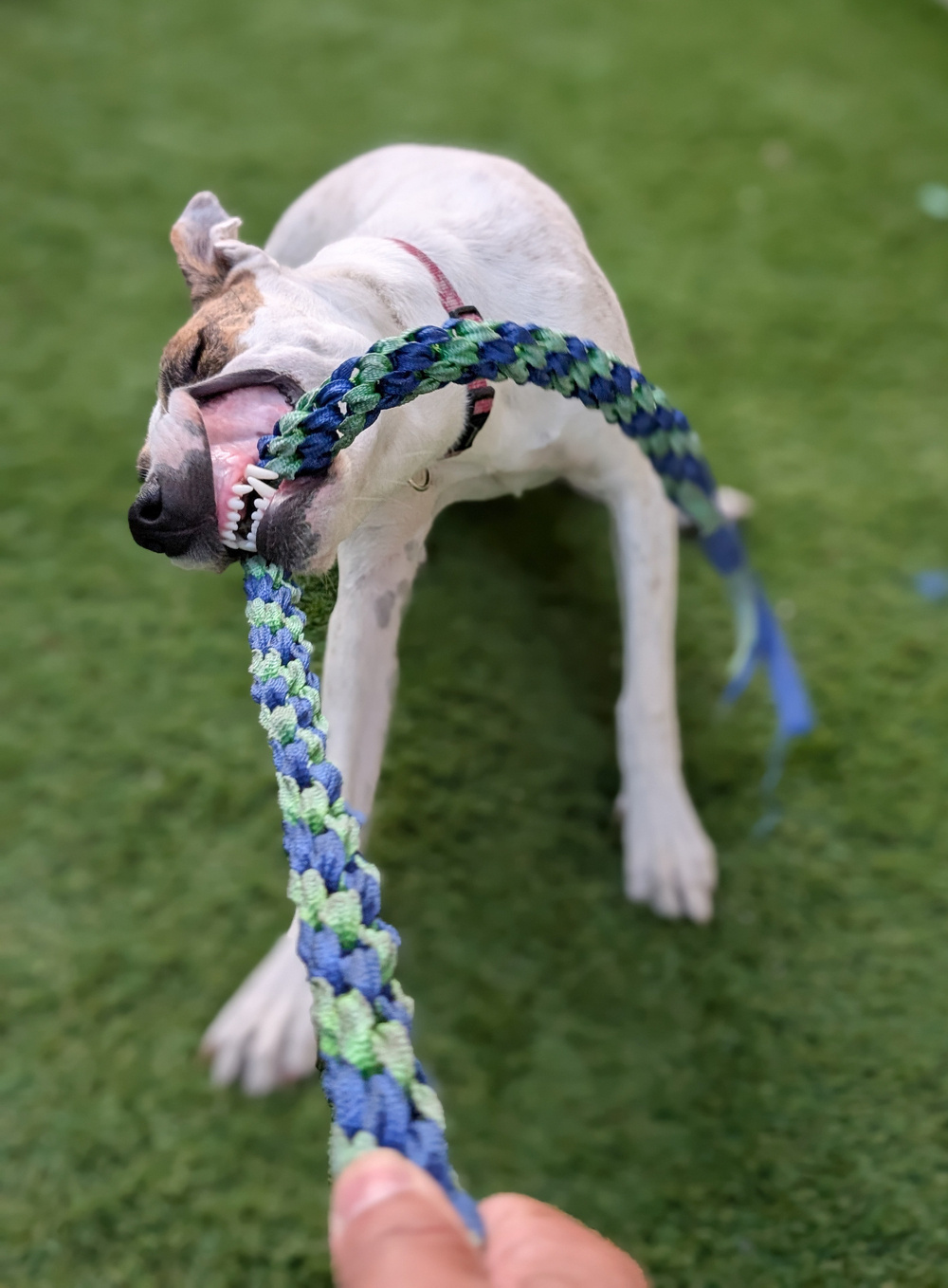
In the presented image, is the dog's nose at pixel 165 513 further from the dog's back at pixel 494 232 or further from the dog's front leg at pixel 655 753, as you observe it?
the dog's front leg at pixel 655 753

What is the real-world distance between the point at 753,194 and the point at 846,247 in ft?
0.83

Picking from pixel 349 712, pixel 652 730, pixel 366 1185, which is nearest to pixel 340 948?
pixel 366 1185

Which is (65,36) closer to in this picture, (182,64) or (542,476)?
(182,64)

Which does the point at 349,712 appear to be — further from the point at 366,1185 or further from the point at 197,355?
the point at 366,1185

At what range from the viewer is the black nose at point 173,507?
0.78 m

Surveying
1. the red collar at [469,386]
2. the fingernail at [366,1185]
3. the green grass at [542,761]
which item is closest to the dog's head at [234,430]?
the red collar at [469,386]

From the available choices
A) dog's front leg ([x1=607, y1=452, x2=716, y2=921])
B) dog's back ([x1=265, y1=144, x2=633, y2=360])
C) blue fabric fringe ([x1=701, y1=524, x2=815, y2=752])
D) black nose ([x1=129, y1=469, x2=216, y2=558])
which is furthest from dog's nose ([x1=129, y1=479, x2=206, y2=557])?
blue fabric fringe ([x1=701, y1=524, x2=815, y2=752])

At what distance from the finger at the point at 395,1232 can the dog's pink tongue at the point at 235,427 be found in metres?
0.49

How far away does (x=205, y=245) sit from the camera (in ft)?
3.16

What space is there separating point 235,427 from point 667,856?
88 centimetres

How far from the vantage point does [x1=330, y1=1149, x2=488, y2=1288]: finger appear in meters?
0.48

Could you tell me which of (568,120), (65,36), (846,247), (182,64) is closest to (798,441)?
(846,247)

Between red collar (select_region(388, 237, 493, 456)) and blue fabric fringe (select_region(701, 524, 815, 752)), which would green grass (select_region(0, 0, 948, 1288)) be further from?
red collar (select_region(388, 237, 493, 456))

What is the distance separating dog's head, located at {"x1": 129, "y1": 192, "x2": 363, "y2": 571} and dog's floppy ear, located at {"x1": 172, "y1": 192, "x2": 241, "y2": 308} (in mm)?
51
